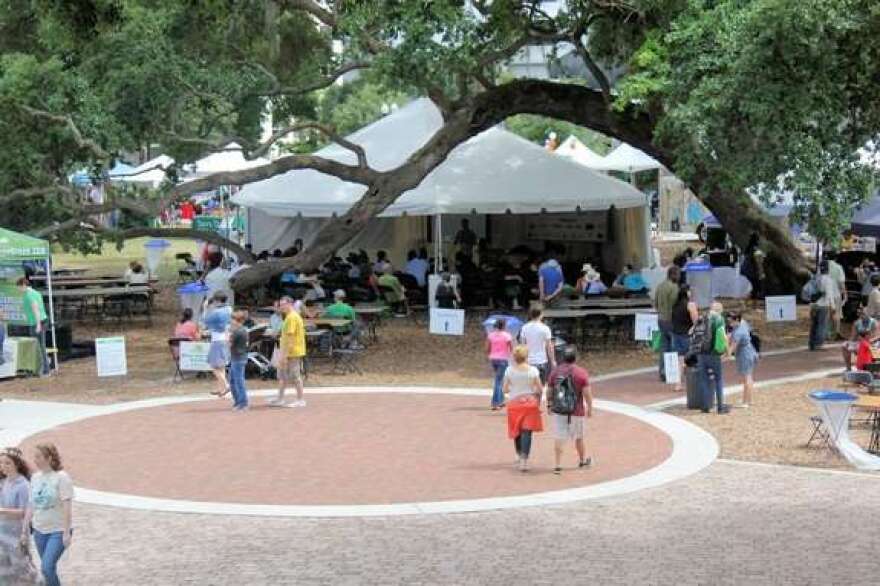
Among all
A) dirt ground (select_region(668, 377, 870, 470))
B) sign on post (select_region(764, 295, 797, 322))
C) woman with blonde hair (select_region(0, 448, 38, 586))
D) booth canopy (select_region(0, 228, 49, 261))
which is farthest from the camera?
sign on post (select_region(764, 295, 797, 322))

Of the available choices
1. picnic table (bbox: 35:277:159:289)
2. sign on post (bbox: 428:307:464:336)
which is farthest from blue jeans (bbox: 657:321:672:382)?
picnic table (bbox: 35:277:159:289)

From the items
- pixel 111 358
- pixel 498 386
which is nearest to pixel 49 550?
pixel 498 386

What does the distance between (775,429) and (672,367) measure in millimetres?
3084

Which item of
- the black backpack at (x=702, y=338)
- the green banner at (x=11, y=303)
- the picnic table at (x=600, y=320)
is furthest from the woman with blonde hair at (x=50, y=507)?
the picnic table at (x=600, y=320)

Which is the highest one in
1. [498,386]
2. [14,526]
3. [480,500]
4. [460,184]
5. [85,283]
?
[460,184]

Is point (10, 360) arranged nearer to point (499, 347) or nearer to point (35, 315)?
point (35, 315)

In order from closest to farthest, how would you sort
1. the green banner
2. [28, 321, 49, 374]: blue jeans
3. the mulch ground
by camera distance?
the mulch ground < the green banner < [28, 321, 49, 374]: blue jeans

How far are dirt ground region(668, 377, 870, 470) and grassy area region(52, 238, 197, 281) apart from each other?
2249 cm

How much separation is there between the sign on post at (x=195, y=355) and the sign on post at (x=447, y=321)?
4521mm

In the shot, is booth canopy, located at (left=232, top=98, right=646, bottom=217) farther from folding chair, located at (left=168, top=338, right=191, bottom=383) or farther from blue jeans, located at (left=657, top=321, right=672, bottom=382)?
blue jeans, located at (left=657, top=321, right=672, bottom=382)

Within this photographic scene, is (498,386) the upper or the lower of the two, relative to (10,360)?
lower

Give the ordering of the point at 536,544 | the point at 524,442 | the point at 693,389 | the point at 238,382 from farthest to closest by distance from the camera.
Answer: the point at 238,382
the point at 693,389
the point at 524,442
the point at 536,544

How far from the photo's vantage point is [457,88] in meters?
25.4

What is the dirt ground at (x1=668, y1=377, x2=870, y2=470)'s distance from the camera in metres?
14.6
